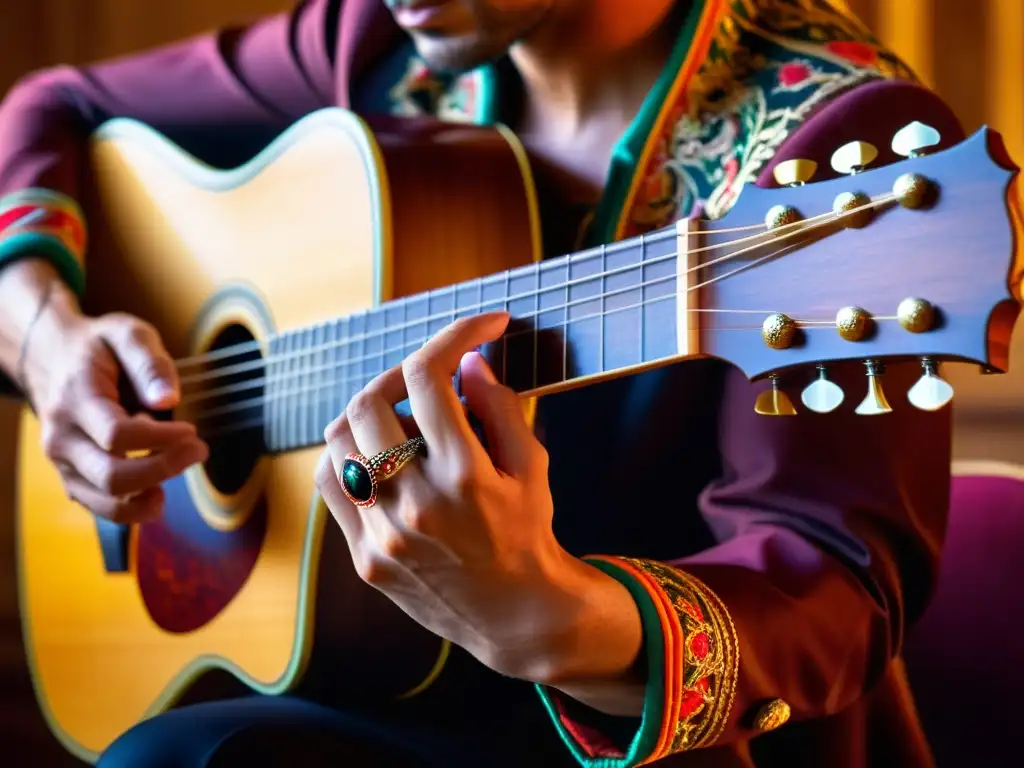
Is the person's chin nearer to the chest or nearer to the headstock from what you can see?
the chest

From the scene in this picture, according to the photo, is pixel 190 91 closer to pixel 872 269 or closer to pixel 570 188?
pixel 570 188

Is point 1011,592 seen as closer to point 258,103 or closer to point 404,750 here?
point 404,750

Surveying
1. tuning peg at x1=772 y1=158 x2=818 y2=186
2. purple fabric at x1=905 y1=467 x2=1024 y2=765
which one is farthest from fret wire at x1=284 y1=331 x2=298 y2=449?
purple fabric at x1=905 y1=467 x2=1024 y2=765

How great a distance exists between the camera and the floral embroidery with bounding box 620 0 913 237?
745 mm

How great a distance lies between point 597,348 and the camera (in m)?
0.60

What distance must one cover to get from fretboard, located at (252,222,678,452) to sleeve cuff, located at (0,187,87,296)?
407mm

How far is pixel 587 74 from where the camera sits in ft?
2.89

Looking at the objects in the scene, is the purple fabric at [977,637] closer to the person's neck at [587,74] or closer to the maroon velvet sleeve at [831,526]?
the maroon velvet sleeve at [831,526]

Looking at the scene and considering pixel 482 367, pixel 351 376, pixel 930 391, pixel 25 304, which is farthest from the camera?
pixel 25 304

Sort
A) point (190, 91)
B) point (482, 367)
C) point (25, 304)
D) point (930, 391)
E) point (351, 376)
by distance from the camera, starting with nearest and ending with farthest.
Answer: point (930, 391) < point (482, 367) < point (351, 376) < point (25, 304) < point (190, 91)

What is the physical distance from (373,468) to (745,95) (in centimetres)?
41

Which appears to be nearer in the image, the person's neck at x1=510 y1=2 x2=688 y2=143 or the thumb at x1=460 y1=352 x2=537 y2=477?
the thumb at x1=460 y1=352 x2=537 y2=477

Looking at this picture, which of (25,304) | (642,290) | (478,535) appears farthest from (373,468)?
(25,304)

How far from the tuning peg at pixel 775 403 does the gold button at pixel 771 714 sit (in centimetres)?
17
